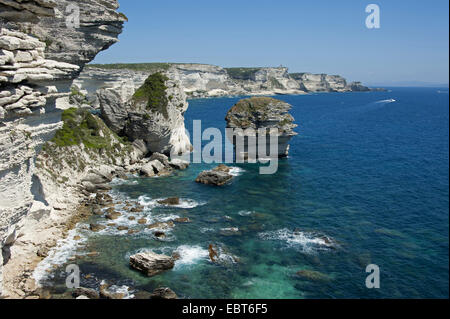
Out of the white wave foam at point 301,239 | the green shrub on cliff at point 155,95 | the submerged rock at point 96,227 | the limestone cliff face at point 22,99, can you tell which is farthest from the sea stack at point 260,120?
the limestone cliff face at point 22,99

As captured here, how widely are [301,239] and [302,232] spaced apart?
143 centimetres

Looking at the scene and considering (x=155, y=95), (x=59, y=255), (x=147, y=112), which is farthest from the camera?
(x=155, y=95)

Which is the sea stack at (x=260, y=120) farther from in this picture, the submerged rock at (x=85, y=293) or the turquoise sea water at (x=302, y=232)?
the submerged rock at (x=85, y=293)

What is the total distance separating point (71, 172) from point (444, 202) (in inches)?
1534

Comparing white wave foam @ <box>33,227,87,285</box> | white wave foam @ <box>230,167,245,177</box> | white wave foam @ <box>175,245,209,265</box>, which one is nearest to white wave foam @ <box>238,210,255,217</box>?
white wave foam @ <box>175,245,209,265</box>

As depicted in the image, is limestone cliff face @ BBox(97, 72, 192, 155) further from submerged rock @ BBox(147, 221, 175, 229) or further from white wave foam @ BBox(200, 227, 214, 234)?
white wave foam @ BBox(200, 227, 214, 234)

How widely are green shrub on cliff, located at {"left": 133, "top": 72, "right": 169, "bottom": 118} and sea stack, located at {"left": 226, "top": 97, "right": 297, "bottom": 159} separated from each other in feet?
34.8

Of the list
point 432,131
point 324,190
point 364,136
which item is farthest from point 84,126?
point 432,131

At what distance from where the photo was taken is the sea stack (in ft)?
178

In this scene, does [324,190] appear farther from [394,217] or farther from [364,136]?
[364,136]

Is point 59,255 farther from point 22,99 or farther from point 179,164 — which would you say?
point 179,164

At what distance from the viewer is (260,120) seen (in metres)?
54.4

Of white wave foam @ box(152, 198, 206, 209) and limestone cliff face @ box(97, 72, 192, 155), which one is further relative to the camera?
limestone cliff face @ box(97, 72, 192, 155)

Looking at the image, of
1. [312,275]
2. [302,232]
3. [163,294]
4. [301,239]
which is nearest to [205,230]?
[301,239]
